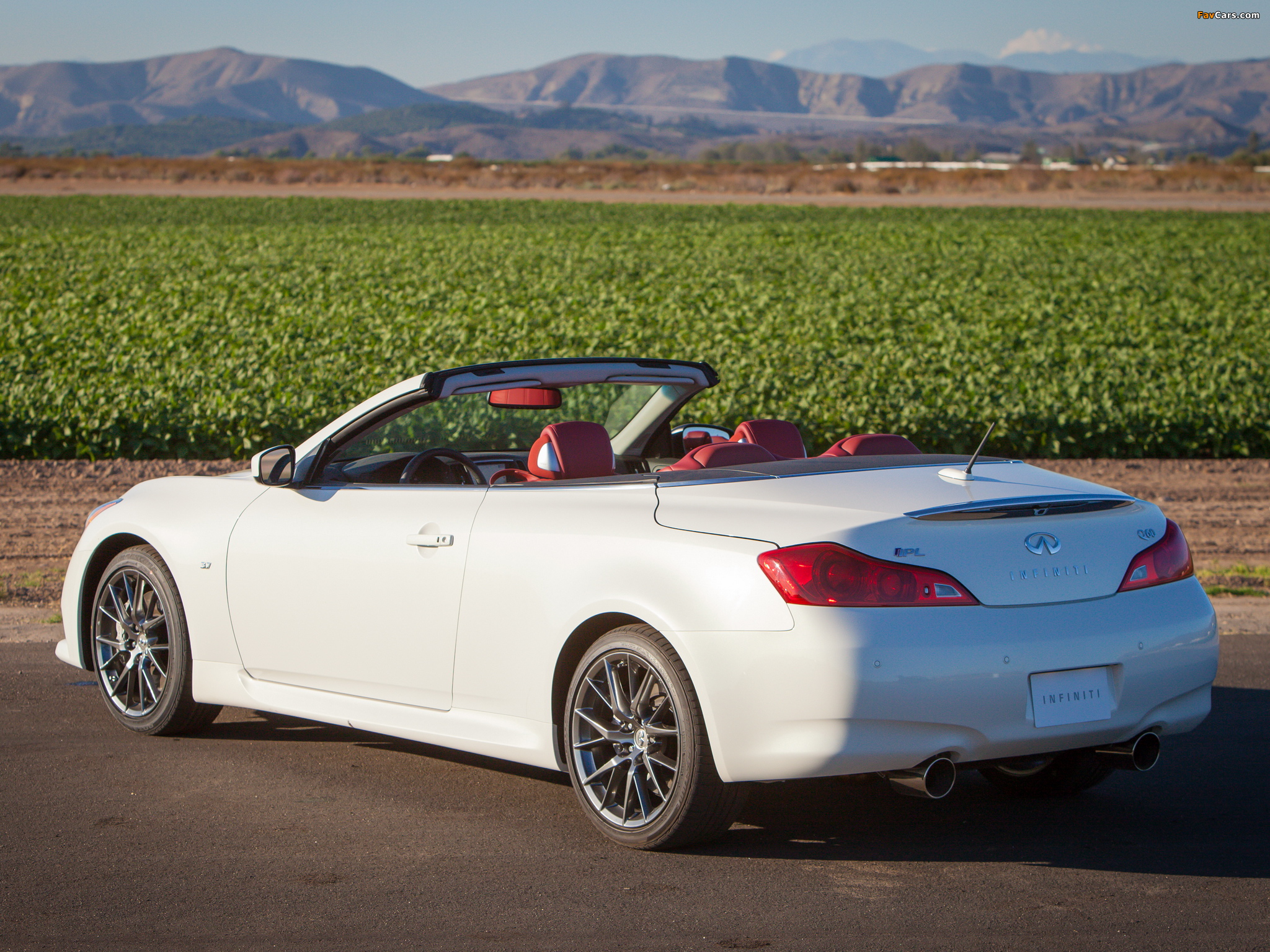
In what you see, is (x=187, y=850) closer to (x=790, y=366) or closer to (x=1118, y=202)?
(x=790, y=366)

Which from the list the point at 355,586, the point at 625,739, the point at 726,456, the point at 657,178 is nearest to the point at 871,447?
the point at 726,456

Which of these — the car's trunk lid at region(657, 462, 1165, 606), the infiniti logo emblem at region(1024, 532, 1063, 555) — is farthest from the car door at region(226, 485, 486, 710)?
the infiniti logo emblem at region(1024, 532, 1063, 555)

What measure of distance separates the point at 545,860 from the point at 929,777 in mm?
1238

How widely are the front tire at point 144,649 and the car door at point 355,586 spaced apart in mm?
391

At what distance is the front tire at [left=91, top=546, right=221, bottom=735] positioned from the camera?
5852 mm

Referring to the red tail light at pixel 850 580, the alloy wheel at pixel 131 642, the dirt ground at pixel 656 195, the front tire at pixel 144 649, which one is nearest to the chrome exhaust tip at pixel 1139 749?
the red tail light at pixel 850 580

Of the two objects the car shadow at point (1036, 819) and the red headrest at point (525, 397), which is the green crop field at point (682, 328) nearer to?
the car shadow at point (1036, 819)

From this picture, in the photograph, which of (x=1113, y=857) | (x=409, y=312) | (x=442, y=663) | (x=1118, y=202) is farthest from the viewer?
(x=1118, y=202)

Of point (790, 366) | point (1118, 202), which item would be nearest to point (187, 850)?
point (790, 366)

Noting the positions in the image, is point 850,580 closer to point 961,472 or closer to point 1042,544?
point 1042,544

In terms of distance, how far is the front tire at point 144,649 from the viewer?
5852mm

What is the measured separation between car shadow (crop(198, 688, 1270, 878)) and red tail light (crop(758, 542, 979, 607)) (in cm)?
64

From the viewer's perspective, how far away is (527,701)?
15.7 ft

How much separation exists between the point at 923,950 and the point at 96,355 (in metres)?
15.6
